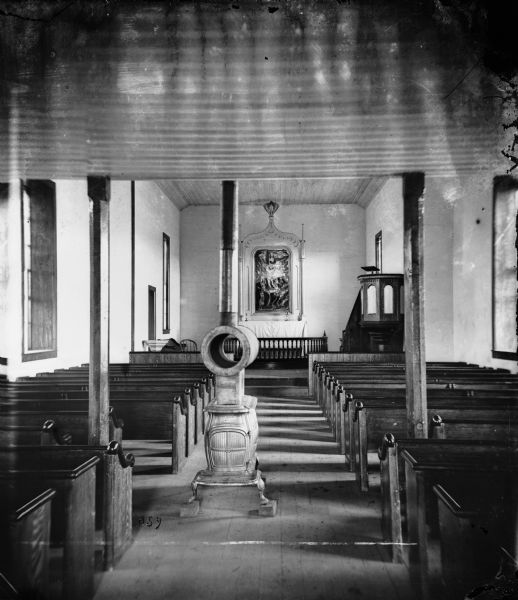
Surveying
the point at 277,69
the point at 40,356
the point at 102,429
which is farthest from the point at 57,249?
the point at 277,69

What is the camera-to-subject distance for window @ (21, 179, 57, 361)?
22.7 ft

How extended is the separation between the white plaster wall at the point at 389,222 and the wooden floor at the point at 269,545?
25.2 feet

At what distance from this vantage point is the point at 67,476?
8.28ft

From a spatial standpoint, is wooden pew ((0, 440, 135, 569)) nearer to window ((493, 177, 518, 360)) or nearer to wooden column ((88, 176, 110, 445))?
wooden column ((88, 176, 110, 445))

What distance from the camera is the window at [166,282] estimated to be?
14.0m

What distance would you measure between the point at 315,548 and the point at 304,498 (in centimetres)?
101

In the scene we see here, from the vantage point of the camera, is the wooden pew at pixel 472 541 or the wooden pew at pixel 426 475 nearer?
the wooden pew at pixel 472 541

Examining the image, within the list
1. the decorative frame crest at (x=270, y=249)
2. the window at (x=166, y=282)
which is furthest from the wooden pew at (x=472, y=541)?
the decorative frame crest at (x=270, y=249)

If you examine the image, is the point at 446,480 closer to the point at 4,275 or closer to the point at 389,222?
the point at 4,275

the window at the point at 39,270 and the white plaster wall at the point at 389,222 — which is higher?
the white plaster wall at the point at 389,222

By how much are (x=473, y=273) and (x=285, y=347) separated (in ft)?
22.4

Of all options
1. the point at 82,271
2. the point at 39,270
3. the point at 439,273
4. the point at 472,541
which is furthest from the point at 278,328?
the point at 472,541

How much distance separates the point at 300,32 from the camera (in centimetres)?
238

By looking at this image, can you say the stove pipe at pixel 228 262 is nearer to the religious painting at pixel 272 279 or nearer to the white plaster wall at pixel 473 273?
the white plaster wall at pixel 473 273
